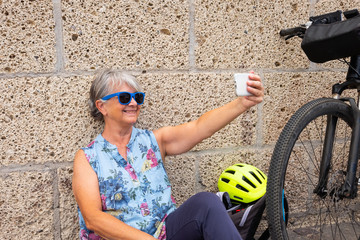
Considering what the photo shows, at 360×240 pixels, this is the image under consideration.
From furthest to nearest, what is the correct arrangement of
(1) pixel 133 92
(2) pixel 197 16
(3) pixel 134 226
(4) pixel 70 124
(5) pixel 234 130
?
(5) pixel 234 130
(2) pixel 197 16
(4) pixel 70 124
(1) pixel 133 92
(3) pixel 134 226

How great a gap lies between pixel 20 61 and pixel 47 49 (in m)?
0.18

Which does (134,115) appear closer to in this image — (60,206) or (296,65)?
(60,206)

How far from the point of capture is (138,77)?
2.50 meters

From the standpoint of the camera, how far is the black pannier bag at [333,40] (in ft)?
6.70

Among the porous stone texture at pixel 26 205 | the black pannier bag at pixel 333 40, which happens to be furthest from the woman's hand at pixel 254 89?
the porous stone texture at pixel 26 205

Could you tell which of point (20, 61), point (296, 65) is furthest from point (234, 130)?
point (20, 61)

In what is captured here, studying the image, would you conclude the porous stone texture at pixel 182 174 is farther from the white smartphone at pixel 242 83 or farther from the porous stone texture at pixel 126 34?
the white smartphone at pixel 242 83

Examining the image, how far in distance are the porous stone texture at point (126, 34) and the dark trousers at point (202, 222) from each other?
1018 mm

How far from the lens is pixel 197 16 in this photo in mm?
2602

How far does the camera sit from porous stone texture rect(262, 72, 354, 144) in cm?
287

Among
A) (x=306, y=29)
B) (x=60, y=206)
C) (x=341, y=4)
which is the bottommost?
(x=60, y=206)

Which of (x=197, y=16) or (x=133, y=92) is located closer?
(x=133, y=92)

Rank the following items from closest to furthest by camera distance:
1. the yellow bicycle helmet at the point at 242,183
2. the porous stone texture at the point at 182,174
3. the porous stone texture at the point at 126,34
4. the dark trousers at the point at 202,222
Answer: the dark trousers at the point at 202,222
the porous stone texture at the point at 126,34
the yellow bicycle helmet at the point at 242,183
the porous stone texture at the point at 182,174

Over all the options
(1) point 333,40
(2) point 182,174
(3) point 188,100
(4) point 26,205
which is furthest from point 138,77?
(1) point 333,40
